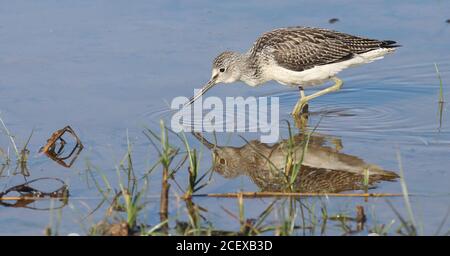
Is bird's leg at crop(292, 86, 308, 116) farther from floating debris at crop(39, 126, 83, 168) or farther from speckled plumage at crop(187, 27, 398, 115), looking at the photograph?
floating debris at crop(39, 126, 83, 168)

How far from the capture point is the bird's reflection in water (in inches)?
322

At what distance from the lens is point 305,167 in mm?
8906

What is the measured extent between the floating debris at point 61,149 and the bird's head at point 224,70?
2057 mm

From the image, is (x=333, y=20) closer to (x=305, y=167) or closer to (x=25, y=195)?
(x=305, y=167)

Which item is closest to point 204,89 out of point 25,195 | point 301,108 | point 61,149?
point 301,108

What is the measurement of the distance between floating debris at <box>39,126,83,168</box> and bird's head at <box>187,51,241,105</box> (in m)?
2.06

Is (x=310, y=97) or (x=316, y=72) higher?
(x=316, y=72)

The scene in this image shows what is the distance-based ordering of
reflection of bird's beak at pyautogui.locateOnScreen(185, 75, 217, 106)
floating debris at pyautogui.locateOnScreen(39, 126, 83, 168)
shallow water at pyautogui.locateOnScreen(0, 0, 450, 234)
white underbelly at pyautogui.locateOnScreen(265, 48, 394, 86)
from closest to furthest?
shallow water at pyautogui.locateOnScreen(0, 0, 450, 234) < floating debris at pyautogui.locateOnScreen(39, 126, 83, 168) < reflection of bird's beak at pyautogui.locateOnScreen(185, 75, 217, 106) < white underbelly at pyautogui.locateOnScreen(265, 48, 394, 86)

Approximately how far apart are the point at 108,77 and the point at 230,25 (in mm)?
2103

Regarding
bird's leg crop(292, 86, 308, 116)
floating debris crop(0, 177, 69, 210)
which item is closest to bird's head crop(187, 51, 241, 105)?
bird's leg crop(292, 86, 308, 116)

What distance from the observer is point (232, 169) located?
886cm

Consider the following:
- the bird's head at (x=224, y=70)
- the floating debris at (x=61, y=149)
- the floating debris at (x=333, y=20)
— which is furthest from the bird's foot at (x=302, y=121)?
the floating debris at (x=61, y=149)

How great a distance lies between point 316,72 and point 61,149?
3256 millimetres
